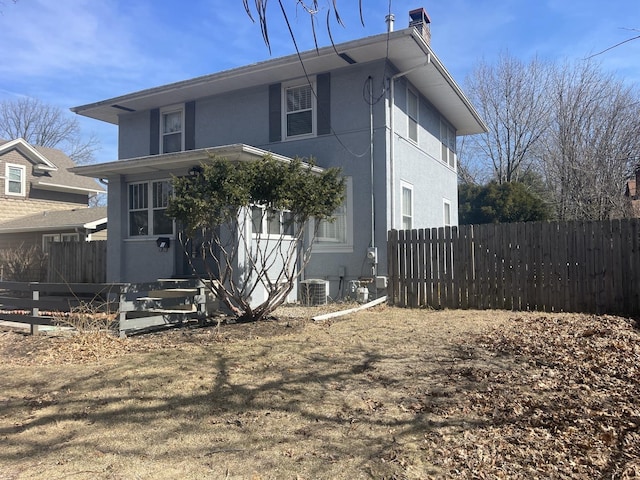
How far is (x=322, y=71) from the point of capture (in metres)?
12.0

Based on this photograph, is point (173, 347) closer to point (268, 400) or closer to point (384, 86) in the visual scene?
point (268, 400)

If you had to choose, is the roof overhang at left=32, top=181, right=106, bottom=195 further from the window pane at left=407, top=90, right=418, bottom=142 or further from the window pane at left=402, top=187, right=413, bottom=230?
the window pane at left=402, top=187, right=413, bottom=230

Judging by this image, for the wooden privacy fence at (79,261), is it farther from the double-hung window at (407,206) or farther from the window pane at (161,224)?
the double-hung window at (407,206)

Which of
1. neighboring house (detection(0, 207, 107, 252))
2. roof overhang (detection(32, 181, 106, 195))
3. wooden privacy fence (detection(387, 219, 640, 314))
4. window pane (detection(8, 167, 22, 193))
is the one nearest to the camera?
wooden privacy fence (detection(387, 219, 640, 314))

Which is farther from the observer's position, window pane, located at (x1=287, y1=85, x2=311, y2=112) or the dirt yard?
window pane, located at (x1=287, y1=85, x2=311, y2=112)

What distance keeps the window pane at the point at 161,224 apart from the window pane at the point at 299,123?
149 inches

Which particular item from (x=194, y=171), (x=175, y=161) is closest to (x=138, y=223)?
(x=175, y=161)

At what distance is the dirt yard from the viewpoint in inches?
130

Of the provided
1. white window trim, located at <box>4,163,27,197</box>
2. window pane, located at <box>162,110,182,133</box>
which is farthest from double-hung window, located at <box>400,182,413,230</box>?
white window trim, located at <box>4,163,27,197</box>

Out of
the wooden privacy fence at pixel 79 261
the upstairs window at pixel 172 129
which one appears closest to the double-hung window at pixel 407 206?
the upstairs window at pixel 172 129

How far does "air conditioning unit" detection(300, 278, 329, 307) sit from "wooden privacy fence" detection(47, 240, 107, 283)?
5.99 meters

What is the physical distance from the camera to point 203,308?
30.3 feet

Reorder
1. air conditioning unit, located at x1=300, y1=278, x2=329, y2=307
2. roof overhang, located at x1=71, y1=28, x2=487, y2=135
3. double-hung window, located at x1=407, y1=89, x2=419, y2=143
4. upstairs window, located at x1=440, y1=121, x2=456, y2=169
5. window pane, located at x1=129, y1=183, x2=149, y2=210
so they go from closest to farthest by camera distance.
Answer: roof overhang, located at x1=71, y1=28, x2=487, y2=135, air conditioning unit, located at x1=300, y1=278, x2=329, y2=307, window pane, located at x1=129, y1=183, x2=149, y2=210, double-hung window, located at x1=407, y1=89, x2=419, y2=143, upstairs window, located at x1=440, y1=121, x2=456, y2=169

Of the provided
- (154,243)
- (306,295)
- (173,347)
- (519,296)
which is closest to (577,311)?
(519,296)
